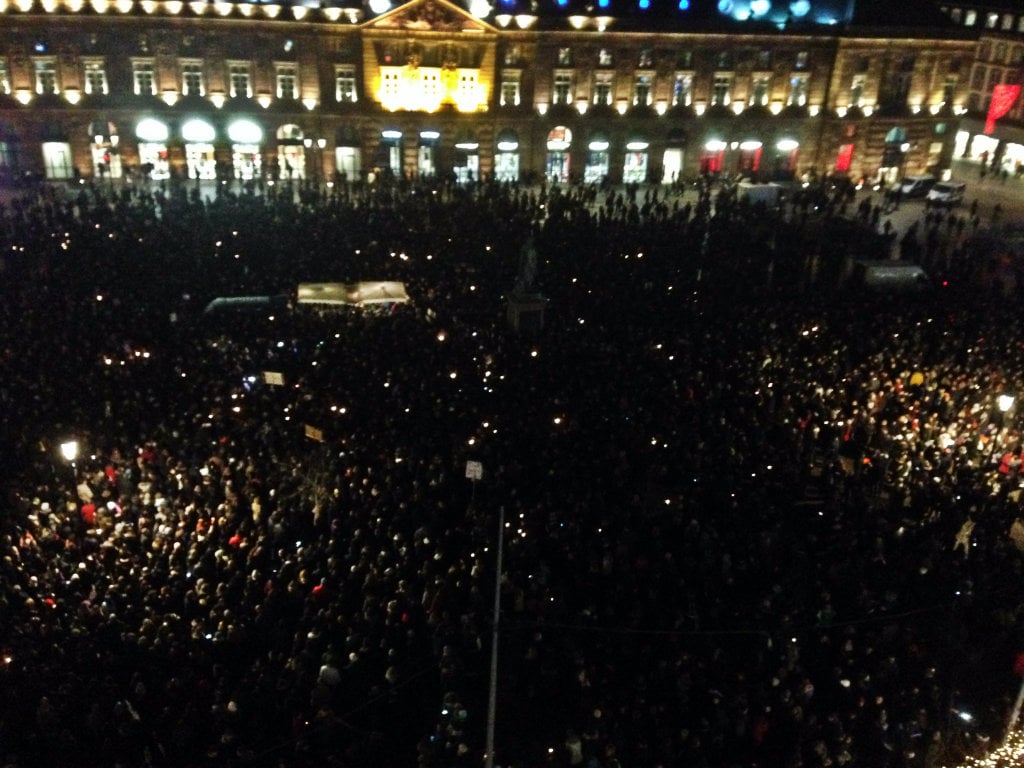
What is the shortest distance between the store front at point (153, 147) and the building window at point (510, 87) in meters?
18.3

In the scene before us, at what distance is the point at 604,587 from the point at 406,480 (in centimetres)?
445

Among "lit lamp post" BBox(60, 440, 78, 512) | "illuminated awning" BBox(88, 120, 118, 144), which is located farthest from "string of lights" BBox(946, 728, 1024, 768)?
"illuminated awning" BBox(88, 120, 118, 144)

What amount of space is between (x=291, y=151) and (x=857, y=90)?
109 ft

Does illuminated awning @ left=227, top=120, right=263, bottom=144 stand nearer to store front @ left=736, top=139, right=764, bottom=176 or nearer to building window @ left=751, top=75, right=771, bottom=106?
store front @ left=736, top=139, right=764, bottom=176

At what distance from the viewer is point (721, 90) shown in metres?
51.3

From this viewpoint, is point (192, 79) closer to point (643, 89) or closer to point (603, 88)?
point (603, 88)

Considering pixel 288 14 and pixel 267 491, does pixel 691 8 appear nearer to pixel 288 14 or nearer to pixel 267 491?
pixel 288 14

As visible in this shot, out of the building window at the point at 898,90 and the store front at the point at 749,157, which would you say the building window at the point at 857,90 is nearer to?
the building window at the point at 898,90

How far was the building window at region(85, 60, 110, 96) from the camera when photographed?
45.5m

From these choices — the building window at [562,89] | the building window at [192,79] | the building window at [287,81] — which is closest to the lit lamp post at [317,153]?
the building window at [287,81]

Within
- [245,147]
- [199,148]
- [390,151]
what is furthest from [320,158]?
[199,148]

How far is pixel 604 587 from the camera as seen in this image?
1469cm

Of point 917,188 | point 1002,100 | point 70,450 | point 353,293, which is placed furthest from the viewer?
point 1002,100

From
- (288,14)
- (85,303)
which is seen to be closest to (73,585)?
(85,303)
